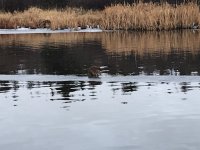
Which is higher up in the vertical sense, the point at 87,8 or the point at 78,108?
the point at 87,8

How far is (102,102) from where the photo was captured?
11047 mm

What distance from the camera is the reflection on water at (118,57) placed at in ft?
53.2

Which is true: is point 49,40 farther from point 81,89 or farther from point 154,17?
point 81,89

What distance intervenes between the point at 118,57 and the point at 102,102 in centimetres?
921

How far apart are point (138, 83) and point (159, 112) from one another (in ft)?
10.9

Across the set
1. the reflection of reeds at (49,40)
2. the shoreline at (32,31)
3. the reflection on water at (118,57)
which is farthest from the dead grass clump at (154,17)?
the reflection on water at (118,57)

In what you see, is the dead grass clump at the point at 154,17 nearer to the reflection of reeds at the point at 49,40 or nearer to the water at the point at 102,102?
the reflection of reeds at the point at 49,40

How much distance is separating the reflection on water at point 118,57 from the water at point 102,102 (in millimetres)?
37

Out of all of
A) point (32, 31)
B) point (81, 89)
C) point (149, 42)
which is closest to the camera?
point (81, 89)

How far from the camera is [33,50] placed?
24.0m

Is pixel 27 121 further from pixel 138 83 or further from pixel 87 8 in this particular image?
pixel 87 8

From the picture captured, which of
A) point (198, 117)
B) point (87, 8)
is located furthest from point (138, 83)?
point (87, 8)

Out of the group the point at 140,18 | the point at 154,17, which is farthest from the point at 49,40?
the point at 154,17

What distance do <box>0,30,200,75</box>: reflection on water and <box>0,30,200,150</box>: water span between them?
0.12 ft
